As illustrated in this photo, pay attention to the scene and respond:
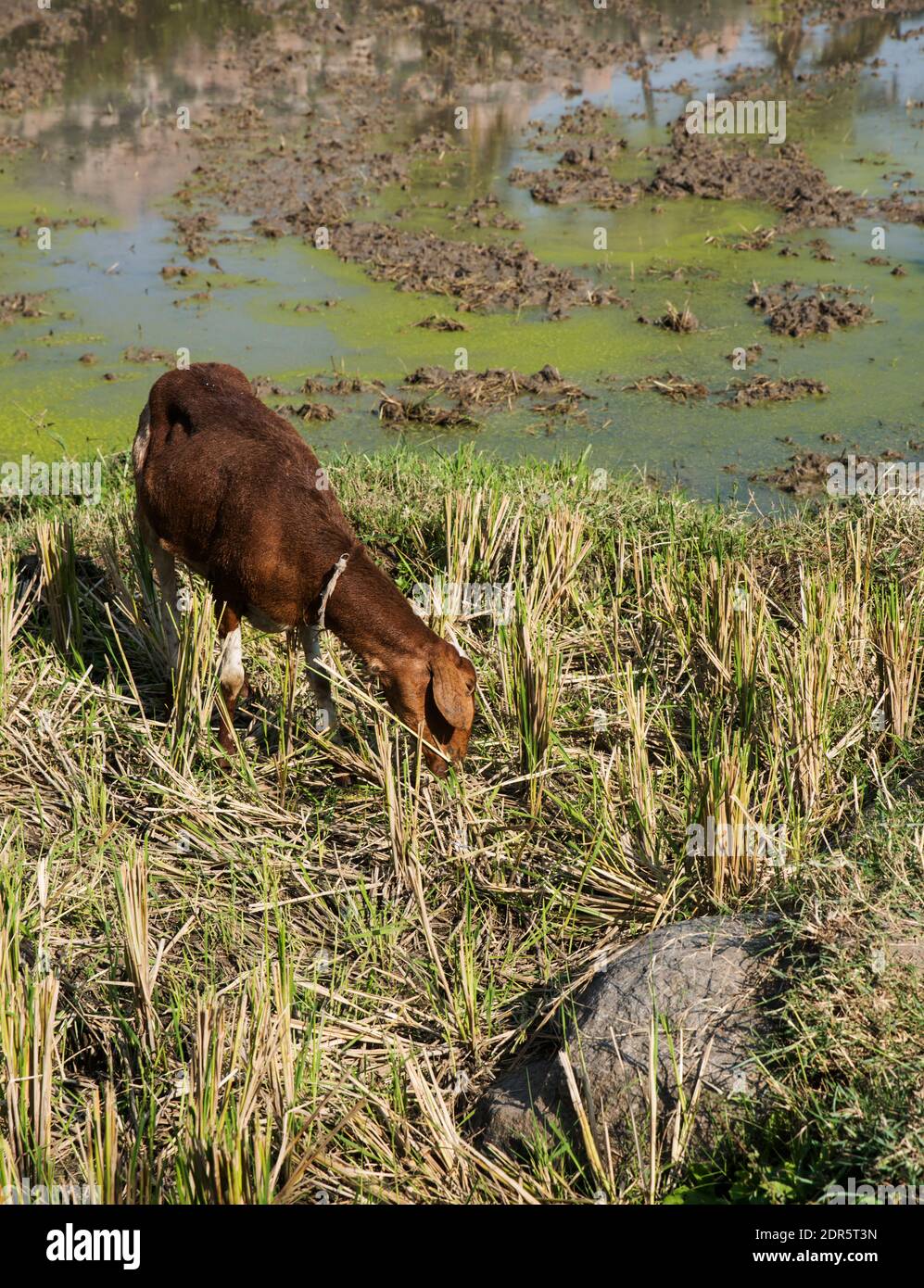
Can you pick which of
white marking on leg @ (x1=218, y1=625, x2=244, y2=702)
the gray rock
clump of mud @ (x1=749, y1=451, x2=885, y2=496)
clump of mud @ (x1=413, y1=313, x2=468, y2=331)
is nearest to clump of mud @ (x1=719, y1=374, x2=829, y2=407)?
clump of mud @ (x1=749, y1=451, x2=885, y2=496)

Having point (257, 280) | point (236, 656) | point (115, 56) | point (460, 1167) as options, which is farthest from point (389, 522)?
point (115, 56)

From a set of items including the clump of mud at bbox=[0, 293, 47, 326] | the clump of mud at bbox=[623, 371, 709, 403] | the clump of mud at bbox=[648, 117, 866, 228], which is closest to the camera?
the clump of mud at bbox=[623, 371, 709, 403]

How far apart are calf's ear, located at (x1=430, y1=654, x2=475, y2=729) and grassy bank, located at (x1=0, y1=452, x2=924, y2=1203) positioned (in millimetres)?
226

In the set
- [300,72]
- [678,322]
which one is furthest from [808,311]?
[300,72]

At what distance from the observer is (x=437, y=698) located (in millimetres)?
4508

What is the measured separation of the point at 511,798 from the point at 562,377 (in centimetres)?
471

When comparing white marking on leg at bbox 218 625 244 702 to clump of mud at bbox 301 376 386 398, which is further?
clump of mud at bbox 301 376 386 398

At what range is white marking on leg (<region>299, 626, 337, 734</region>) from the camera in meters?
5.14

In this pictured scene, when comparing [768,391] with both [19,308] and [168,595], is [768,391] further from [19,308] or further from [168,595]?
[19,308]

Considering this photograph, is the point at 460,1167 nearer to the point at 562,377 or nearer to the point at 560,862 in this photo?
the point at 560,862

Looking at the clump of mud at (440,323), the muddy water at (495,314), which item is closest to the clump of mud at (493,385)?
the muddy water at (495,314)

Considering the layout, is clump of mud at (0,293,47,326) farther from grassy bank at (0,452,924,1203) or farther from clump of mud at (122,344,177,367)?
grassy bank at (0,452,924,1203)

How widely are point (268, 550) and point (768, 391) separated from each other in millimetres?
4938

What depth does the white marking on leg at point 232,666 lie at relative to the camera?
5.18 metres
